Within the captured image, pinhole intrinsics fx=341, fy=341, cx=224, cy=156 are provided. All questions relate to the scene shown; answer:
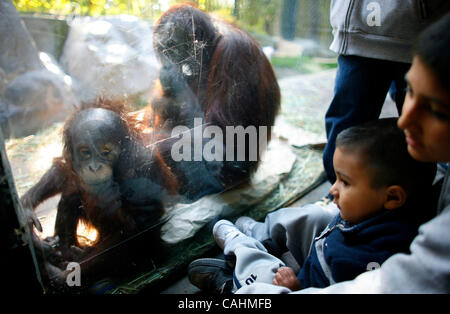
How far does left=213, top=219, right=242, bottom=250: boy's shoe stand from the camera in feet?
5.00

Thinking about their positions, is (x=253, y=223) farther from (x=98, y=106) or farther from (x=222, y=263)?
(x=98, y=106)

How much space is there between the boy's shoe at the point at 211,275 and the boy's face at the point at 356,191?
21.1 inches

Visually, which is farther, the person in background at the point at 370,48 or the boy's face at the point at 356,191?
the person in background at the point at 370,48

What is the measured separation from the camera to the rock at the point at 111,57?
4.48 ft

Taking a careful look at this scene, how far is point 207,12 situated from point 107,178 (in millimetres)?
870

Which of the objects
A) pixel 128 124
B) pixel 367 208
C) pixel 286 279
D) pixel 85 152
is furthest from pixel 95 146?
pixel 367 208

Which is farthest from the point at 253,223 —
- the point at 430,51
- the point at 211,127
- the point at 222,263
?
the point at 430,51

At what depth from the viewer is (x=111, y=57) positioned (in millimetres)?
1453

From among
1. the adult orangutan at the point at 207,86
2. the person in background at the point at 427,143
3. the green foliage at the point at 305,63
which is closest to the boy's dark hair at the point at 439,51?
the person in background at the point at 427,143

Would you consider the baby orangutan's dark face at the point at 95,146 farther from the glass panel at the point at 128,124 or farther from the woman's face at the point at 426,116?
the woman's face at the point at 426,116

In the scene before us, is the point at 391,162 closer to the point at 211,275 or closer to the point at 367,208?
the point at 367,208

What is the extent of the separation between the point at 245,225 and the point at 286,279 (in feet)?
2.02

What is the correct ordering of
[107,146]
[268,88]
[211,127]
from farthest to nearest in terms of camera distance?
[268,88]
[211,127]
[107,146]

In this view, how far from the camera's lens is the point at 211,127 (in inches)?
67.6
